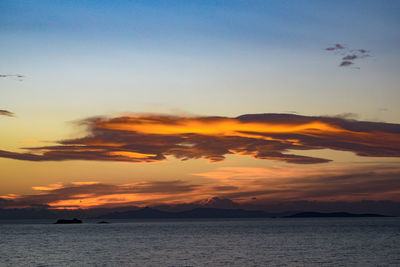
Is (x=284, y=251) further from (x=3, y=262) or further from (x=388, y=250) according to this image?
(x=3, y=262)

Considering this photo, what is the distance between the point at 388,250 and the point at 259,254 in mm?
27293

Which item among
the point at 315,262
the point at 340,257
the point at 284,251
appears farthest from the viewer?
the point at 284,251

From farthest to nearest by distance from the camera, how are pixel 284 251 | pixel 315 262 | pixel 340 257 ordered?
1. pixel 284 251
2. pixel 340 257
3. pixel 315 262

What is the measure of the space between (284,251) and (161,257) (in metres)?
24.6

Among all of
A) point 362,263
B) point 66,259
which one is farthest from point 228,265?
point 66,259

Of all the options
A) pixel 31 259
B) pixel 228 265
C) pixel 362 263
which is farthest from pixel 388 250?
pixel 31 259

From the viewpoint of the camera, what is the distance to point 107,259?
8344 centimetres

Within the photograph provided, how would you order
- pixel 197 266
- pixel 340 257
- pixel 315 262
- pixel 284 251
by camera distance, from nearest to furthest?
pixel 197 266 < pixel 315 262 < pixel 340 257 < pixel 284 251

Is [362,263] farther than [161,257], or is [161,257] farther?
[161,257]

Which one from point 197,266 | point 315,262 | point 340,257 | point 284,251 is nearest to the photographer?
point 197,266

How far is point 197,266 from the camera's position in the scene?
71.2 m

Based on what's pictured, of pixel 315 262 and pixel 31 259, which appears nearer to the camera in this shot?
pixel 315 262

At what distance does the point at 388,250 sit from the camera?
A: 96.2m

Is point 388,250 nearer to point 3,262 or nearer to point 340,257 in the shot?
point 340,257
